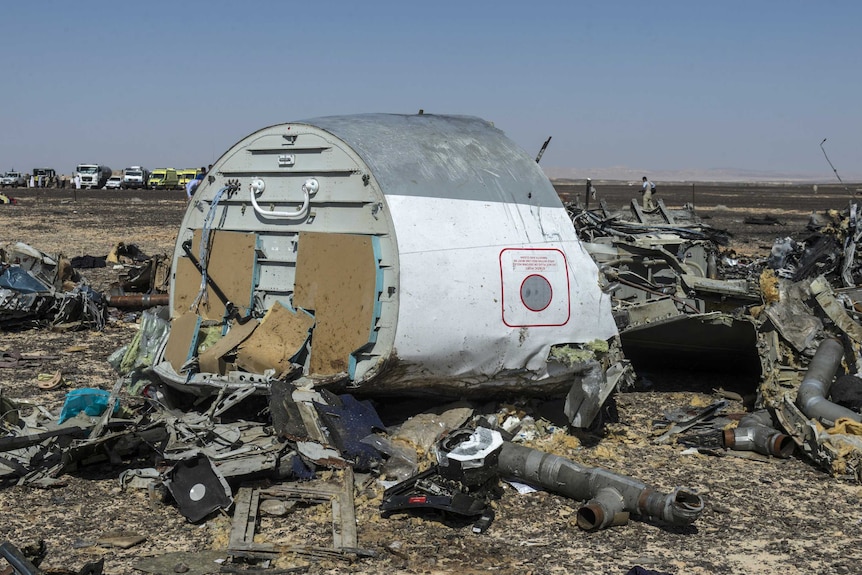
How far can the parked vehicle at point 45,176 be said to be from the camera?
250 feet

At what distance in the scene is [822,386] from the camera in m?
8.48

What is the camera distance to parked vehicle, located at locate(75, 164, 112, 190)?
73.5m

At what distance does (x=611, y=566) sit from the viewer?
594 cm

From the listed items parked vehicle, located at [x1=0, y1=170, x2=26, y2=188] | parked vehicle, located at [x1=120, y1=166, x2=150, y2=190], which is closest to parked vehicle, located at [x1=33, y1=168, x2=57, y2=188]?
parked vehicle, located at [x1=0, y1=170, x2=26, y2=188]

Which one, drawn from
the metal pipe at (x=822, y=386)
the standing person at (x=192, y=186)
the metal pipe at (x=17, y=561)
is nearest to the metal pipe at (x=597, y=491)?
the metal pipe at (x=822, y=386)

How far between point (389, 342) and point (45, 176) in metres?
78.3

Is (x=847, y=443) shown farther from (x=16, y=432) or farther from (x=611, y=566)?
(x=16, y=432)

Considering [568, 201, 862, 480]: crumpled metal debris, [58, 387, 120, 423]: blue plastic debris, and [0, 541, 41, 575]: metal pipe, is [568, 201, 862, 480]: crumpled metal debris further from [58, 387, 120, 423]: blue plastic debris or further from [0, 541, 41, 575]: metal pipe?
[0, 541, 41, 575]: metal pipe

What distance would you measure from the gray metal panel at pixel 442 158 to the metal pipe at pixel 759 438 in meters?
2.74

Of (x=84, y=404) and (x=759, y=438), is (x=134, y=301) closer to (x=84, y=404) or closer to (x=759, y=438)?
(x=84, y=404)

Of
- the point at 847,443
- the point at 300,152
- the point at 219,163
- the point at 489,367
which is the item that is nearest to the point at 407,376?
the point at 489,367

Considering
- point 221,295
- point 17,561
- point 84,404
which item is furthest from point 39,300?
point 17,561

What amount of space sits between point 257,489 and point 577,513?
7.86ft

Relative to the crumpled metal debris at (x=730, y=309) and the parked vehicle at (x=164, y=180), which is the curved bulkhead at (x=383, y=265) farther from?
the parked vehicle at (x=164, y=180)
